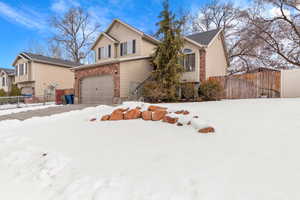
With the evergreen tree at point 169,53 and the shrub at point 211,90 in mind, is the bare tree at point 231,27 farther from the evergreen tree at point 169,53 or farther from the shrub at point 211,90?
the evergreen tree at point 169,53

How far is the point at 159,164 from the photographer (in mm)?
2723

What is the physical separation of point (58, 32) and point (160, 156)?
2865 cm

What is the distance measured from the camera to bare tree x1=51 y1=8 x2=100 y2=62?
24.6 metres

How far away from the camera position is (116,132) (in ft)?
14.9

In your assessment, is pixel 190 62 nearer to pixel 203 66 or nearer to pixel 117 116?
pixel 203 66

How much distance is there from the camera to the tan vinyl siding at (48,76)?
18.7m

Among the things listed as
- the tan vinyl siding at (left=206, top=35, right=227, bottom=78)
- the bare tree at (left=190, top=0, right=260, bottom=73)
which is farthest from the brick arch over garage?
the bare tree at (left=190, top=0, right=260, bottom=73)

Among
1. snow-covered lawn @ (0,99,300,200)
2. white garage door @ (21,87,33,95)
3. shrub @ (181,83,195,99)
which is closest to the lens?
snow-covered lawn @ (0,99,300,200)

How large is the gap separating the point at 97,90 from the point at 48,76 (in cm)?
1119

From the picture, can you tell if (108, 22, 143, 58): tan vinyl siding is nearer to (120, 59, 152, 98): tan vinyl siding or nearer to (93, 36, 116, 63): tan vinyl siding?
(93, 36, 116, 63): tan vinyl siding

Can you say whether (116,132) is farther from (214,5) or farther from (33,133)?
(214,5)

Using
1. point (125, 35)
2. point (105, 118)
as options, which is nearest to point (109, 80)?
point (125, 35)

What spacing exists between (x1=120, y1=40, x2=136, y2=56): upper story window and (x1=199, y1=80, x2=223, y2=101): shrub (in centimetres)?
715

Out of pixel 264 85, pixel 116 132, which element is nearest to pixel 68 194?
pixel 116 132
